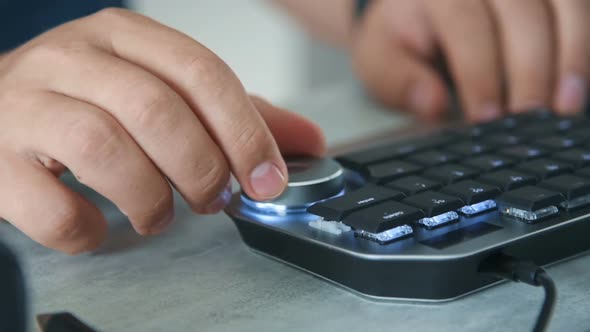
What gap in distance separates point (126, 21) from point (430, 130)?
0.36 m

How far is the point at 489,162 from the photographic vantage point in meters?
0.46

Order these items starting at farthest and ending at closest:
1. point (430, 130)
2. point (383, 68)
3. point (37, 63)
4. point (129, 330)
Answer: point (383, 68) < point (430, 130) < point (37, 63) < point (129, 330)

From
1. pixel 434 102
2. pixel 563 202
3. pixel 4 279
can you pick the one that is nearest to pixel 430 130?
pixel 434 102

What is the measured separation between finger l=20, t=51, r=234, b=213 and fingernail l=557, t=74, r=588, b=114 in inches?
16.7

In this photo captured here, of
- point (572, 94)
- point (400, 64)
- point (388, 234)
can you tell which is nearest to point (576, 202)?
point (388, 234)

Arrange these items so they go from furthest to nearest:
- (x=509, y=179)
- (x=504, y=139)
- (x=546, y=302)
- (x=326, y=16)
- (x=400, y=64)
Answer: (x=326, y=16)
(x=400, y=64)
(x=504, y=139)
(x=509, y=179)
(x=546, y=302)

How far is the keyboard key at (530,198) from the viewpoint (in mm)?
374

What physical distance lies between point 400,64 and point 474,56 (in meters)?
0.10

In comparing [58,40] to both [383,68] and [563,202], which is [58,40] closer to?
[563,202]

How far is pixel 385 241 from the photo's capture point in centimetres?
35

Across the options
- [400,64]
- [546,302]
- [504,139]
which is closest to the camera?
[546,302]

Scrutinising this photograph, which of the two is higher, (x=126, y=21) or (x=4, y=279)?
(x=126, y=21)

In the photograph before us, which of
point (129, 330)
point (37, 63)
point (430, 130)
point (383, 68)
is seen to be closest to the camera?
point (129, 330)

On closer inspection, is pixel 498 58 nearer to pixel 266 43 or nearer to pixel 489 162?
pixel 489 162
